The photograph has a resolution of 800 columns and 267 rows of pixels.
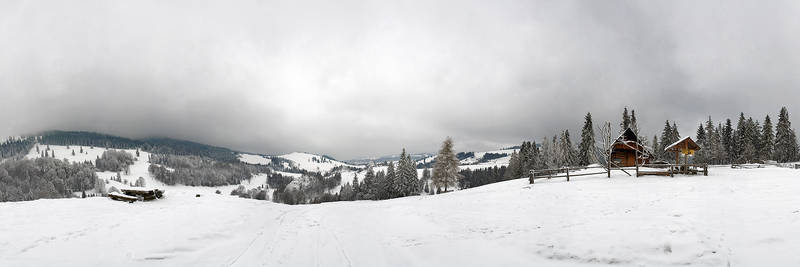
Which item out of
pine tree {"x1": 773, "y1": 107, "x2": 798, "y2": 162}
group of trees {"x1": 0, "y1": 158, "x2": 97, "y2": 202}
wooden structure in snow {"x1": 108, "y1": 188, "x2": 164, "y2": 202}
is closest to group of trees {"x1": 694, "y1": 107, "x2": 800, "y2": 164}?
pine tree {"x1": 773, "y1": 107, "x2": 798, "y2": 162}

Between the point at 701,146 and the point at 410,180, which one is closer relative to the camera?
the point at 410,180

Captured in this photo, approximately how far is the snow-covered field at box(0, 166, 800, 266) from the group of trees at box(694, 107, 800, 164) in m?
71.6

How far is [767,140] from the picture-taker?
60.8 m

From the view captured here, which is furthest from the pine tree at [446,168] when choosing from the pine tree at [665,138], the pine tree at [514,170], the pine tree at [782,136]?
the pine tree at [782,136]

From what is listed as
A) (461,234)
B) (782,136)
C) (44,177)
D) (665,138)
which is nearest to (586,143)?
(665,138)

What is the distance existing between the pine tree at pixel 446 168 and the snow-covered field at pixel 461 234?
3290cm

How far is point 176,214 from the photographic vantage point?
16.1 meters

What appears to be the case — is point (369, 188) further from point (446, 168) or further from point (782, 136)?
point (782, 136)

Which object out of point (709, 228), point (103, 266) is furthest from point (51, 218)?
point (709, 228)

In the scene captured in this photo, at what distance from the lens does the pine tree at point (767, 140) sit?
60.3m

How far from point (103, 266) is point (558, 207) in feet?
55.8

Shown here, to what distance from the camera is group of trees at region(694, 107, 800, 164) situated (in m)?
60.9

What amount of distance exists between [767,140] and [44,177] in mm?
255858

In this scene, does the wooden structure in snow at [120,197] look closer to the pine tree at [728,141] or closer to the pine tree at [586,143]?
the pine tree at [586,143]
